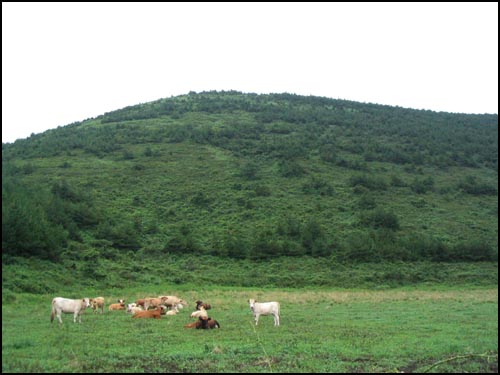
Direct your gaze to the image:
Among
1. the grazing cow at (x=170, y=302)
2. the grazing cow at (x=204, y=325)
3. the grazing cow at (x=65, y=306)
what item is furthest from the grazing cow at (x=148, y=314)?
the grazing cow at (x=204, y=325)

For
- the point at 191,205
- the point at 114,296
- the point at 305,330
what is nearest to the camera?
the point at 305,330

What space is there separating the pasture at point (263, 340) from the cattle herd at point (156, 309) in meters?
0.39

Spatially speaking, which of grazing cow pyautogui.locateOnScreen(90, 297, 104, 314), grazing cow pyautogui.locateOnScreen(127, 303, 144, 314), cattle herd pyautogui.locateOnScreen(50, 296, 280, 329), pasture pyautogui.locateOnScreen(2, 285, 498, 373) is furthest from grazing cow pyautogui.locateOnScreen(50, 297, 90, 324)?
grazing cow pyautogui.locateOnScreen(90, 297, 104, 314)

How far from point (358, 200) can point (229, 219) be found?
50.6 ft

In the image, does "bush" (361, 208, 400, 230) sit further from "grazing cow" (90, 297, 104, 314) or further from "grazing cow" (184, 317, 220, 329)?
"grazing cow" (184, 317, 220, 329)

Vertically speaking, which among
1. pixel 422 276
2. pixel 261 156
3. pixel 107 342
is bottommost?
pixel 422 276

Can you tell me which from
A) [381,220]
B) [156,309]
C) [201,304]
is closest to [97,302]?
[156,309]

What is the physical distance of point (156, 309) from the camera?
65.6ft

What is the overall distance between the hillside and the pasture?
7.70m

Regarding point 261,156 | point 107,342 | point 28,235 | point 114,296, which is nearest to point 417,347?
point 107,342

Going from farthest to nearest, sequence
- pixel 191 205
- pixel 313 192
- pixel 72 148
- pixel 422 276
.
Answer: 1. pixel 72 148
2. pixel 313 192
3. pixel 191 205
4. pixel 422 276

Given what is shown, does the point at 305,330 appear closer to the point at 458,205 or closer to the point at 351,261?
the point at 351,261

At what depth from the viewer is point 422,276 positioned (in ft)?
125

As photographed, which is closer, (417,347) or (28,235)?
(417,347)
